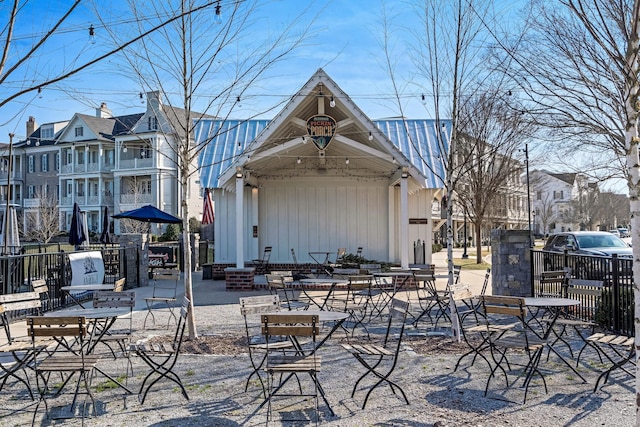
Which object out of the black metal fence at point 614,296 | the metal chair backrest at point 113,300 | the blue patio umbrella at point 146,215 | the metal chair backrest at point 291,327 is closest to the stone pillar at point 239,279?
the blue patio umbrella at point 146,215

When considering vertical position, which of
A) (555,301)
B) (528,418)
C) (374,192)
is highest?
(374,192)

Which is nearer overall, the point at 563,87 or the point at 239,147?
the point at 563,87

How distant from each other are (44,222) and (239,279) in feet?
80.2

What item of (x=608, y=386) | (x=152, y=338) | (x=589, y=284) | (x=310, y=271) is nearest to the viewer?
(x=608, y=386)

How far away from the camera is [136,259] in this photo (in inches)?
655

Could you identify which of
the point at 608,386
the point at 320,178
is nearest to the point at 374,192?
the point at 320,178

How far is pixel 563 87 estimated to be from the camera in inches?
441

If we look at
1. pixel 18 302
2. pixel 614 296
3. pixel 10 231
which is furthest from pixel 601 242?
pixel 10 231

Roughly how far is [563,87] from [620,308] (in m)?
4.51

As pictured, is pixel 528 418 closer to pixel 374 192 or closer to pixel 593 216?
pixel 374 192

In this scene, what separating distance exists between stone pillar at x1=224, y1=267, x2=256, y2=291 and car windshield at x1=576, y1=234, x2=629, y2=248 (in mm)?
10052

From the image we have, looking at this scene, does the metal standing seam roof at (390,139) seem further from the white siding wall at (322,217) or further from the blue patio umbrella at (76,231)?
the blue patio umbrella at (76,231)

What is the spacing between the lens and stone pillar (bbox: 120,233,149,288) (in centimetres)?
1625

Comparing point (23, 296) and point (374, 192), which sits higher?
point (374, 192)
